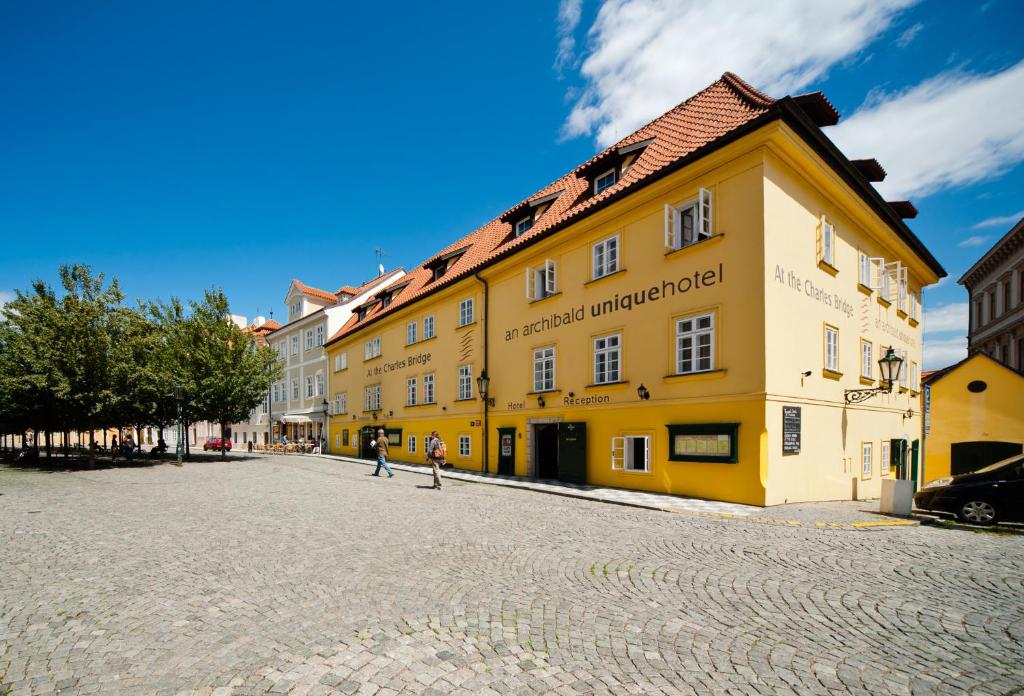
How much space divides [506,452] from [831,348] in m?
11.8

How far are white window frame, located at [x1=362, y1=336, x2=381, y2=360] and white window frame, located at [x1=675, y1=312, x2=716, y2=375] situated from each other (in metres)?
21.8

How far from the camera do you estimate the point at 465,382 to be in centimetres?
A: 2383

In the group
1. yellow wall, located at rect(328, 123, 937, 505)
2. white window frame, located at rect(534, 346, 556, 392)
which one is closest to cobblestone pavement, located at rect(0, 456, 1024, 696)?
yellow wall, located at rect(328, 123, 937, 505)

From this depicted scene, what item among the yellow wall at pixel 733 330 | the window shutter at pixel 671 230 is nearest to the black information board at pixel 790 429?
the yellow wall at pixel 733 330

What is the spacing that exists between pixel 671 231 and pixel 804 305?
4.04 metres

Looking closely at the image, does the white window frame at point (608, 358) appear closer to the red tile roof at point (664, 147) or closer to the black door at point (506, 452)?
the red tile roof at point (664, 147)

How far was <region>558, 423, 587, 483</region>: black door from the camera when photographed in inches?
667

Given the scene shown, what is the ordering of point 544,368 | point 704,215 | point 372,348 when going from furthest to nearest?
point 372,348, point 544,368, point 704,215

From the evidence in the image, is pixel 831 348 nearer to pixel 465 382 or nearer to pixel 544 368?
pixel 544 368

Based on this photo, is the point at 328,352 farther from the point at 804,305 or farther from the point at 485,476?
the point at 804,305

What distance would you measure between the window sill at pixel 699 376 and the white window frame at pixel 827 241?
498cm

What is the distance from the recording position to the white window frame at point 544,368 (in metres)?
18.9

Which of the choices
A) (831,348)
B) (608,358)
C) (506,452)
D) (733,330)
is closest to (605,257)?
(608,358)

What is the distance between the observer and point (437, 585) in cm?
625
